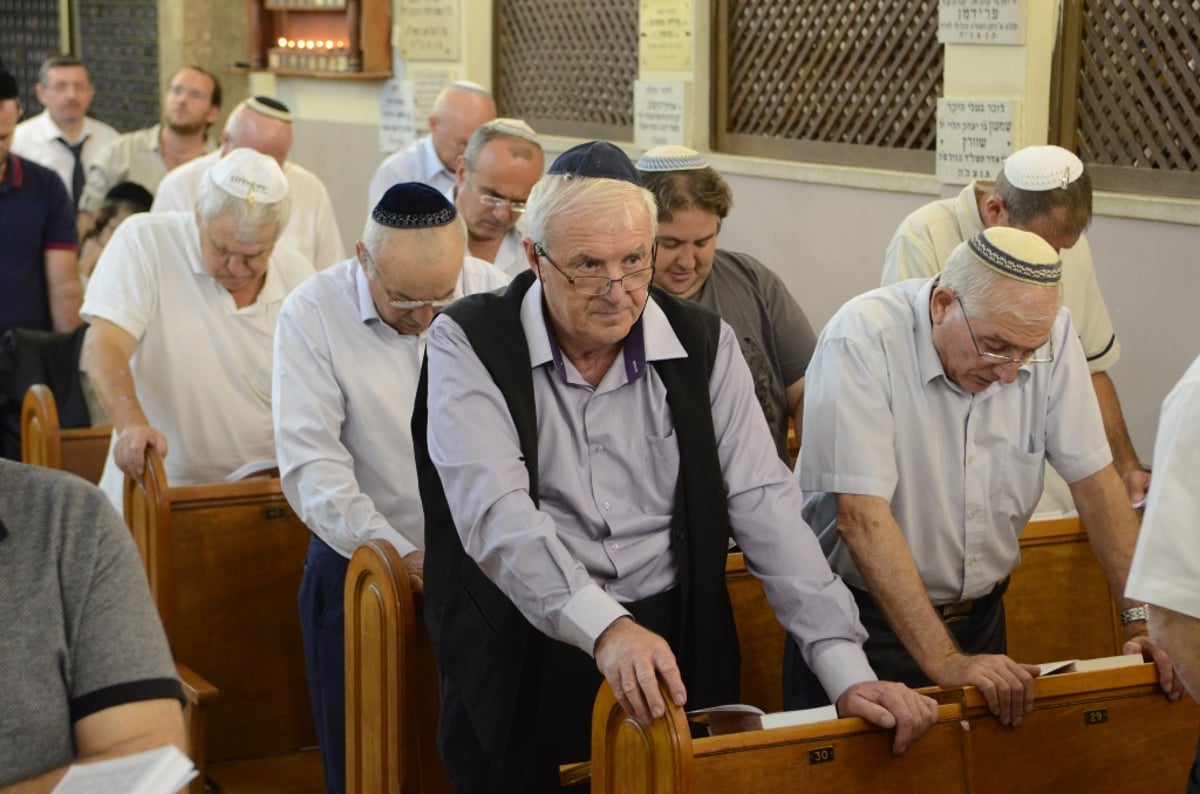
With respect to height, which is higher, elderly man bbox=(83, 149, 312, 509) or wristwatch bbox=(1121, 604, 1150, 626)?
elderly man bbox=(83, 149, 312, 509)

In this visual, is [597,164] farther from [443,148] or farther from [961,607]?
[443,148]

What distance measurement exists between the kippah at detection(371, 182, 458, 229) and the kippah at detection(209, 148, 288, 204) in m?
0.88

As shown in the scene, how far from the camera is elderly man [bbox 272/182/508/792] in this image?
141 inches

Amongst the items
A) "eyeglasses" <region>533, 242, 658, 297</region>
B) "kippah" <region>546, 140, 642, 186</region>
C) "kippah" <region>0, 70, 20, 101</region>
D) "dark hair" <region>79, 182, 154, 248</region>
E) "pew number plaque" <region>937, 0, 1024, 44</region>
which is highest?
"pew number plaque" <region>937, 0, 1024, 44</region>

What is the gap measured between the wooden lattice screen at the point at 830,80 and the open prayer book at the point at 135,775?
4.77m

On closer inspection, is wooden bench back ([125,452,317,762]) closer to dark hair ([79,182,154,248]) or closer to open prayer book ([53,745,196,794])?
open prayer book ([53,745,196,794])

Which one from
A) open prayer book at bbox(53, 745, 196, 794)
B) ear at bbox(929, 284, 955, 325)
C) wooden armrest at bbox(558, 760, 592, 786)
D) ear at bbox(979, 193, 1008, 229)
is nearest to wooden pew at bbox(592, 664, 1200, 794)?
wooden armrest at bbox(558, 760, 592, 786)

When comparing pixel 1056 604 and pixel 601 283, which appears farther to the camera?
pixel 1056 604

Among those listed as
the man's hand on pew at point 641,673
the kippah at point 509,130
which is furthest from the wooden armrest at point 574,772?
the kippah at point 509,130

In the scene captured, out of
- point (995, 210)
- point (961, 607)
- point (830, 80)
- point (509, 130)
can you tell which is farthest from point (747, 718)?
point (830, 80)

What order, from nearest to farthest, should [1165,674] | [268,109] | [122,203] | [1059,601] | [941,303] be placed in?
[1165,674]
[941,303]
[1059,601]
[268,109]
[122,203]

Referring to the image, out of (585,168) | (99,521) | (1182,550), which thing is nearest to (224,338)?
(585,168)

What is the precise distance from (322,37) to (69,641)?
348 inches

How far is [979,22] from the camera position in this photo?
5629 mm
